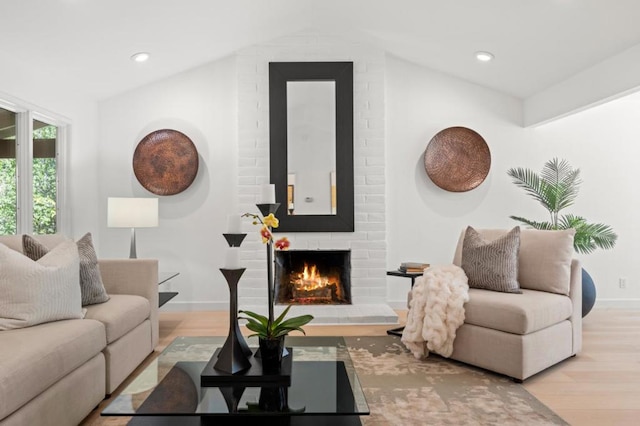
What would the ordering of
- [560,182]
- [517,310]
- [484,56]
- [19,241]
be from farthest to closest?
[560,182] < [484,56] < [517,310] < [19,241]

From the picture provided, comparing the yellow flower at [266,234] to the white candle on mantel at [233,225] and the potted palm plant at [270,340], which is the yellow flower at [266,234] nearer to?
the white candle on mantel at [233,225]

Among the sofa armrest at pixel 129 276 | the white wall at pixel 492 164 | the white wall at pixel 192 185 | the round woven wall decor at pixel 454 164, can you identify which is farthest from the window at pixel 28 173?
the round woven wall decor at pixel 454 164

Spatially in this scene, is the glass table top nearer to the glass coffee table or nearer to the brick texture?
the glass coffee table

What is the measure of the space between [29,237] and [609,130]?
5.36 metres

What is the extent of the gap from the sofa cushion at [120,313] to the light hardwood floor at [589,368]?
0.40 metres

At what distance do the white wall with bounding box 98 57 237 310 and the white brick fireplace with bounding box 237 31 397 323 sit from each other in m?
0.22

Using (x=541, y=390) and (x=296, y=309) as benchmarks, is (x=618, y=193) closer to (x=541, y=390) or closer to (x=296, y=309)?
(x=541, y=390)

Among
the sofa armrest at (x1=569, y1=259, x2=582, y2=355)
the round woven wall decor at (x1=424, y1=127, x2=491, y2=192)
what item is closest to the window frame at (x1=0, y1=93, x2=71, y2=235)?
the round woven wall decor at (x1=424, y1=127, x2=491, y2=192)

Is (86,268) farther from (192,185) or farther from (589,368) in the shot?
(589,368)

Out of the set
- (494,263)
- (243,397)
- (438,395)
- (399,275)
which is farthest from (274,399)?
(399,275)

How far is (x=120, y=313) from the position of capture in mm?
2850

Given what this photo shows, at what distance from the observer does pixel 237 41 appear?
4.72 m

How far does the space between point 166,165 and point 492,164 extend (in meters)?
3.44

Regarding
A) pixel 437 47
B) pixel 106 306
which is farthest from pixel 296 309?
pixel 437 47
